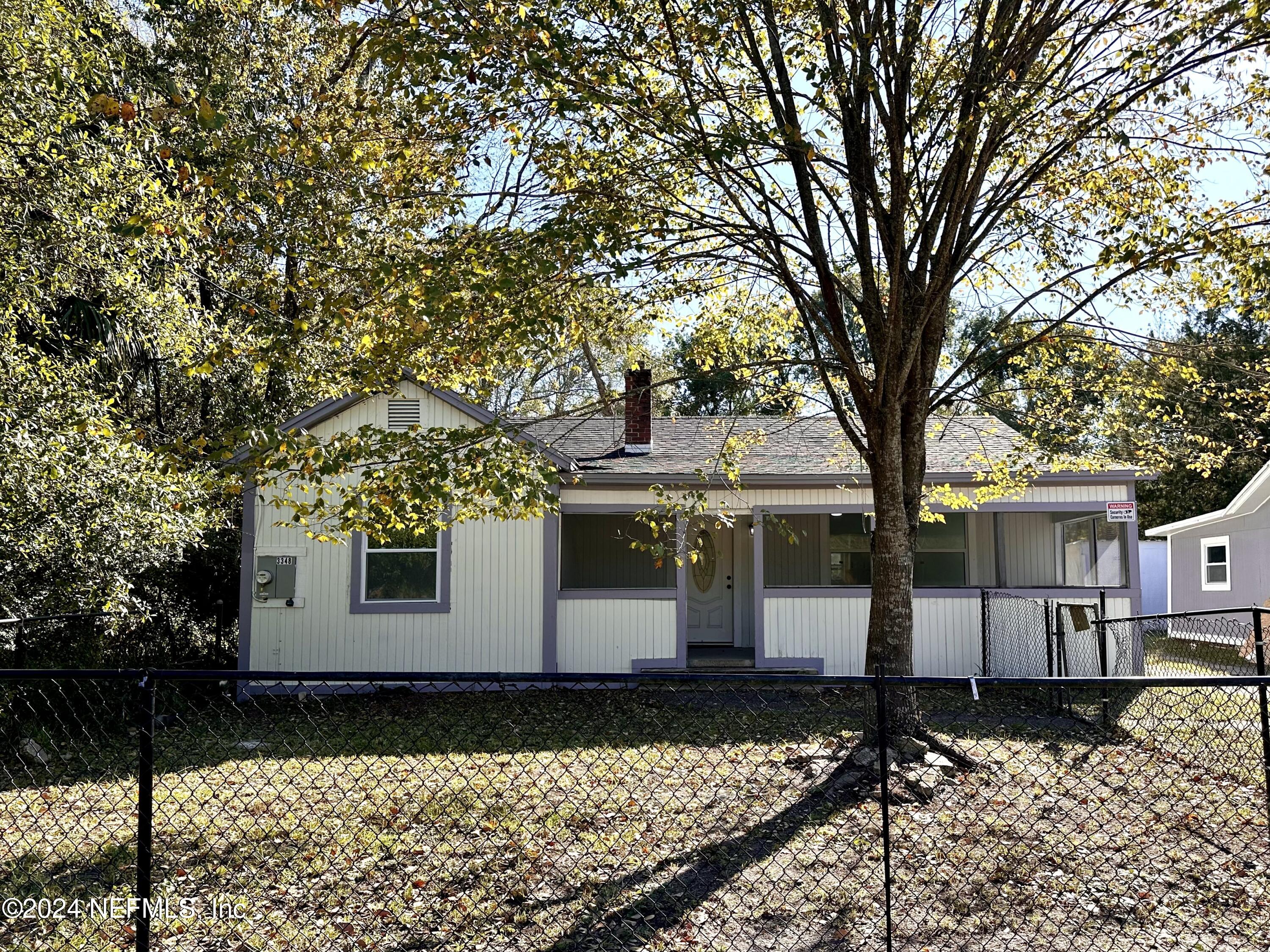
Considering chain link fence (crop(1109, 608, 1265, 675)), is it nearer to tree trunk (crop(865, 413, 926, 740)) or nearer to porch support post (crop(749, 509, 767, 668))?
tree trunk (crop(865, 413, 926, 740))

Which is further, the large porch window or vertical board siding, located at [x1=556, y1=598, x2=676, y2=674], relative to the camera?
the large porch window

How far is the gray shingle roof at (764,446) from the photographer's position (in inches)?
494

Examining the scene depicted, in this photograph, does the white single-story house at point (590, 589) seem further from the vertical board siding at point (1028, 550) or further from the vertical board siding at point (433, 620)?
the vertical board siding at point (1028, 550)

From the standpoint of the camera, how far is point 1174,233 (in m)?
6.47

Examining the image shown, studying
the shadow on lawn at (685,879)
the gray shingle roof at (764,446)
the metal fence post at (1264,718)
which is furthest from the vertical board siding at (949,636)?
the shadow on lawn at (685,879)

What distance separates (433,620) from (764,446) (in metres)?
5.36

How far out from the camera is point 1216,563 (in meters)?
20.2

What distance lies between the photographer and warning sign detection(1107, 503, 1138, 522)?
11.9 meters

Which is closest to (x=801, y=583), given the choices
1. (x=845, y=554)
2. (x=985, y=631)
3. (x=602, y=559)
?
(x=845, y=554)

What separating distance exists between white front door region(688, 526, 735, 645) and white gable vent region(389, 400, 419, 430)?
16.9 ft

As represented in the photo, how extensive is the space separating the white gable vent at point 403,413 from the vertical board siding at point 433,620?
4.92 feet

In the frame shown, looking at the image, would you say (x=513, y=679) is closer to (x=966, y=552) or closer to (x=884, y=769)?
(x=884, y=769)

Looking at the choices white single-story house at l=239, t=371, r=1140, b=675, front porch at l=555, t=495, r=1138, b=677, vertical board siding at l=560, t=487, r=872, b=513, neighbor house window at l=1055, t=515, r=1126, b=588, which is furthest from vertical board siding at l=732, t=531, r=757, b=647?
neighbor house window at l=1055, t=515, r=1126, b=588

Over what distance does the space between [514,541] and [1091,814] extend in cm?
740
